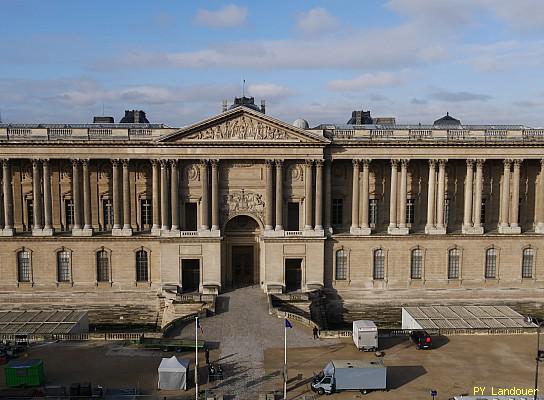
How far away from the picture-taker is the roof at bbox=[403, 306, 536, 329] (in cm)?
5078

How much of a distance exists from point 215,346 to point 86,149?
26.1 metres

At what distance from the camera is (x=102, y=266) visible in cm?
6038

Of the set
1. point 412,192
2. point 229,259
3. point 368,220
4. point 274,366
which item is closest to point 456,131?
point 412,192

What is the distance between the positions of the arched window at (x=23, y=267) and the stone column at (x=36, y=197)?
8.84 feet

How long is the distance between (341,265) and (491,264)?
1652 centimetres

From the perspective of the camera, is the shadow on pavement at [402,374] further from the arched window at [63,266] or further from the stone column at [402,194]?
the arched window at [63,266]

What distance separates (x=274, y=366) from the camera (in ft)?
135

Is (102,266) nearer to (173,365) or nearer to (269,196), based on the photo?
(269,196)

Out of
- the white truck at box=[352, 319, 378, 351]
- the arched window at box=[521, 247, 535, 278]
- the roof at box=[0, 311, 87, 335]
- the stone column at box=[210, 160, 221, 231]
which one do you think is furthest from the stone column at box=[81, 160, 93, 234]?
the arched window at box=[521, 247, 535, 278]

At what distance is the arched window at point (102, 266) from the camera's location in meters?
60.2

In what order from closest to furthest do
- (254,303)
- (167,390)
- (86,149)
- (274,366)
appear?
1. (167,390)
2. (274,366)
3. (254,303)
4. (86,149)

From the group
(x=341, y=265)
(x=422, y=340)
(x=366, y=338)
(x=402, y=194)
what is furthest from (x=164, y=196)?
(x=422, y=340)

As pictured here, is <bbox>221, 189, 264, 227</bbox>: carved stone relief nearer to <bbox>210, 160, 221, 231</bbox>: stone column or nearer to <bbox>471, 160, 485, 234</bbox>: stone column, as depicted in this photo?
<bbox>210, 160, 221, 231</bbox>: stone column

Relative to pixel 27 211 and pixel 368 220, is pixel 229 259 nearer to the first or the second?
pixel 368 220
